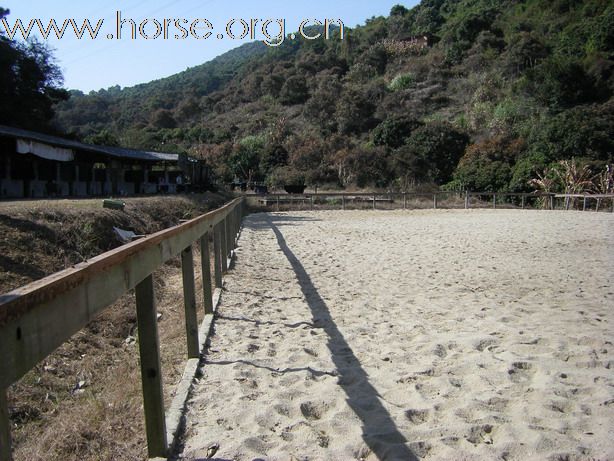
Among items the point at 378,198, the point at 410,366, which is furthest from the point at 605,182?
the point at 410,366

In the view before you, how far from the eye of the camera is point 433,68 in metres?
70.6

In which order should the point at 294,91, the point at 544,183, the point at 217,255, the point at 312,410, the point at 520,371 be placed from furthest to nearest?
the point at 294,91 < the point at 544,183 < the point at 217,255 < the point at 520,371 < the point at 312,410

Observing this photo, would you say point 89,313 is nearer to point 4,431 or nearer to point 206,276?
point 4,431

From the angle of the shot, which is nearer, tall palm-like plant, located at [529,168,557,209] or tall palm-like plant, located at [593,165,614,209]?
tall palm-like plant, located at [593,165,614,209]

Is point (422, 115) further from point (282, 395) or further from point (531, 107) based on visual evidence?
point (282, 395)

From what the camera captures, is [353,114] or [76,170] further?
[353,114]

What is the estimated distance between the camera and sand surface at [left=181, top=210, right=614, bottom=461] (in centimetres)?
253

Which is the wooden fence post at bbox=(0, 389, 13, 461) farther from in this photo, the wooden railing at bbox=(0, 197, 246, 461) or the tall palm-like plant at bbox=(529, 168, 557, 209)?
the tall palm-like plant at bbox=(529, 168, 557, 209)

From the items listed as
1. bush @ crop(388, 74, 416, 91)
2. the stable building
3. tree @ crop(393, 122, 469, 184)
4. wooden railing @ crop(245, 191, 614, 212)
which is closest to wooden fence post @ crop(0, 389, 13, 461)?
the stable building

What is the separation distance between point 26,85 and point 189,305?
3318cm

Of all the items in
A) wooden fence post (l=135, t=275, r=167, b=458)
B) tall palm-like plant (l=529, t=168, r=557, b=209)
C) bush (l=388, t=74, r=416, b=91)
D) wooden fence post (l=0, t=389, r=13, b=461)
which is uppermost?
bush (l=388, t=74, r=416, b=91)

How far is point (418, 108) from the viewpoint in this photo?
202 ft

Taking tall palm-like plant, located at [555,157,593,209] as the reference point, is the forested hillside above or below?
above

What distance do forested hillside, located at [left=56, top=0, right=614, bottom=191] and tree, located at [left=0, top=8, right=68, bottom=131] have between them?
12.6 m
